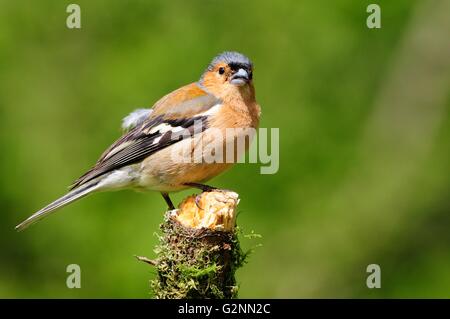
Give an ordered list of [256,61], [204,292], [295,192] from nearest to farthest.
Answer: [204,292] < [295,192] < [256,61]

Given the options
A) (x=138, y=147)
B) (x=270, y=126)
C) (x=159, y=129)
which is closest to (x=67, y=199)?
(x=138, y=147)

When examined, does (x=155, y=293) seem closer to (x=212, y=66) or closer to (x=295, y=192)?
(x=212, y=66)

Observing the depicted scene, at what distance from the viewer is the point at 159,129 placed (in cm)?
689

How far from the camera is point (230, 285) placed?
5.38 m

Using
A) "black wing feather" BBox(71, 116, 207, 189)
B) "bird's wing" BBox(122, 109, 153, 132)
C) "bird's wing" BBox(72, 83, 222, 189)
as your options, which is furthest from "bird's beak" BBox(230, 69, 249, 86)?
"bird's wing" BBox(122, 109, 153, 132)

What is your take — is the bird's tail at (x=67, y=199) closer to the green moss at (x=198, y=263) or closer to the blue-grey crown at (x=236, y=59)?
the green moss at (x=198, y=263)

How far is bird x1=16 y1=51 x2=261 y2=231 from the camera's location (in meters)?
6.59

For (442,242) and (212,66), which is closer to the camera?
(212,66)

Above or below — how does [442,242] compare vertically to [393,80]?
below

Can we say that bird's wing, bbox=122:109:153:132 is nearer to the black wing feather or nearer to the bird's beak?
the black wing feather

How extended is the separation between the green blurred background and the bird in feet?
8.27

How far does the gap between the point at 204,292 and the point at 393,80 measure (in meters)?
6.53

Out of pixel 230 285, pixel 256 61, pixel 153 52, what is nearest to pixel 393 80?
pixel 256 61

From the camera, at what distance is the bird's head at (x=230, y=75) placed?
6.94m
